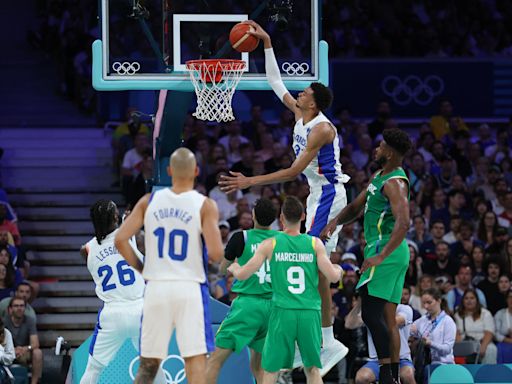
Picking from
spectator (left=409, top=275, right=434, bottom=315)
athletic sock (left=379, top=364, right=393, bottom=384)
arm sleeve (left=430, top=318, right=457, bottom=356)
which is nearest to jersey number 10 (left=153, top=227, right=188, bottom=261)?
athletic sock (left=379, top=364, right=393, bottom=384)

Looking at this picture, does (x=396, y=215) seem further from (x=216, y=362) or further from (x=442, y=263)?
(x=442, y=263)

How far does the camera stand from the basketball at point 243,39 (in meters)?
11.4

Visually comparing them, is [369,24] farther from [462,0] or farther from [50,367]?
[50,367]

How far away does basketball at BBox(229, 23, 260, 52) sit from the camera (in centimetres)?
1144

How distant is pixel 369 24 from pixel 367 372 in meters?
11.5

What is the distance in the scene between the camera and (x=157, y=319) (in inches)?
364

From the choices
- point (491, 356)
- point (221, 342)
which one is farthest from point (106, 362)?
point (491, 356)

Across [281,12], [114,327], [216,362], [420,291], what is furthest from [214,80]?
[420,291]

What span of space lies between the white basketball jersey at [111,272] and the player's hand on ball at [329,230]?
5.50 feet

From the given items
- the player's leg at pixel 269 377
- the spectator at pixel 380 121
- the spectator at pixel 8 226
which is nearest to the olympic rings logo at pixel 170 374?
the player's leg at pixel 269 377

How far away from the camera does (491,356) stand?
15.2 metres

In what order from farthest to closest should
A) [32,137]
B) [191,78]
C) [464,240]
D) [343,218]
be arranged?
[32,137] < [464,240] < [191,78] < [343,218]

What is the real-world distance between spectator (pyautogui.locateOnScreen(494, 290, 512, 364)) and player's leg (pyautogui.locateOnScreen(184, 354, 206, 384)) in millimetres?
6748

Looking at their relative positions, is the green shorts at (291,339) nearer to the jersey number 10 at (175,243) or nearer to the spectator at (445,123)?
the jersey number 10 at (175,243)
